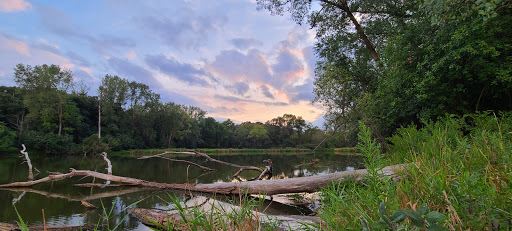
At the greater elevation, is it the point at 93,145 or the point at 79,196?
Result: the point at 93,145

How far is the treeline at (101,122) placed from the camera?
31.0 metres

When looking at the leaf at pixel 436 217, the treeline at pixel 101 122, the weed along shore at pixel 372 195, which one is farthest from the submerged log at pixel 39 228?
the treeline at pixel 101 122

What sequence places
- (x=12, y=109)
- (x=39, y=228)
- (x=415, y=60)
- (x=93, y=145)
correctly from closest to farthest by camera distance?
(x=39, y=228)
(x=415, y=60)
(x=93, y=145)
(x=12, y=109)

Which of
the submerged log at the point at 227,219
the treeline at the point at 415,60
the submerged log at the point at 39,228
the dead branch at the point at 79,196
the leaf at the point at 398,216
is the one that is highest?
the treeline at the point at 415,60

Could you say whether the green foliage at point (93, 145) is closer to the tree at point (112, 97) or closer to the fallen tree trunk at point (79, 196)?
the tree at point (112, 97)

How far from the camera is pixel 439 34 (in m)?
6.95

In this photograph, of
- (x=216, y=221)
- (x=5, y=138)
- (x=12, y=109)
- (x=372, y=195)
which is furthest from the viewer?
(x=12, y=109)

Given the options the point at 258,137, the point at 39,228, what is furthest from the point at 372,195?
the point at 258,137

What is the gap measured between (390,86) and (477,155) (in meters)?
6.54

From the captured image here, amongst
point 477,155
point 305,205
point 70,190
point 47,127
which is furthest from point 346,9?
point 47,127

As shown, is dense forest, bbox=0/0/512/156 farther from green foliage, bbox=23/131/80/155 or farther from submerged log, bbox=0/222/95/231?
submerged log, bbox=0/222/95/231

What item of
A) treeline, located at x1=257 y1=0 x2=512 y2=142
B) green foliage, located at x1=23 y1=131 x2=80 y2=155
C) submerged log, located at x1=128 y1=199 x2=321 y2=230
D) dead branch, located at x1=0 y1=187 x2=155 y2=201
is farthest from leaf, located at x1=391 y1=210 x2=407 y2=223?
green foliage, located at x1=23 y1=131 x2=80 y2=155

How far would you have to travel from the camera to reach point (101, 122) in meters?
43.3

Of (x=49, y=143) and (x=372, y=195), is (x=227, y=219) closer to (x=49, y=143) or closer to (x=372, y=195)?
(x=372, y=195)
